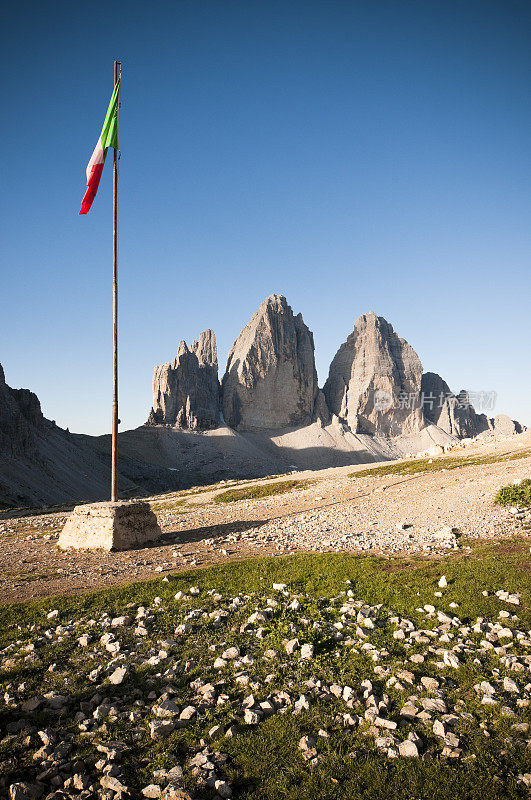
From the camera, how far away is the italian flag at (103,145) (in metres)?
19.4

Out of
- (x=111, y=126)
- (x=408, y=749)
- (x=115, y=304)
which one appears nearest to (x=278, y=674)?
(x=408, y=749)

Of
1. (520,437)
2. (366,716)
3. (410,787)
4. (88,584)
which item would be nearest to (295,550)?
(88,584)

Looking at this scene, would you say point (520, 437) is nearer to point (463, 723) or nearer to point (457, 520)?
point (457, 520)

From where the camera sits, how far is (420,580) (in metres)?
10.9

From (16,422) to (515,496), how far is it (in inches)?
3847

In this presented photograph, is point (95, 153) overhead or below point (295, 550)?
overhead

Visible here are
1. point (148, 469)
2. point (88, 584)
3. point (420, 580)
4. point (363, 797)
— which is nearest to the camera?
point (363, 797)

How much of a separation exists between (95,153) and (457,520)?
21838mm

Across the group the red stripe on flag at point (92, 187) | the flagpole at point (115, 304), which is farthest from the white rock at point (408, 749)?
the red stripe on flag at point (92, 187)

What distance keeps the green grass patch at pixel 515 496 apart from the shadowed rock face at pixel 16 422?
299 feet

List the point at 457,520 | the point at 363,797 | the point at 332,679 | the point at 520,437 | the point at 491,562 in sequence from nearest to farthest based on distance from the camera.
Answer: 1. the point at 363,797
2. the point at 332,679
3. the point at 491,562
4. the point at 457,520
5. the point at 520,437

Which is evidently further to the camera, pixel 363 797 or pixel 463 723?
pixel 463 723

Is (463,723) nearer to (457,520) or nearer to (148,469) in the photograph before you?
(457,520)

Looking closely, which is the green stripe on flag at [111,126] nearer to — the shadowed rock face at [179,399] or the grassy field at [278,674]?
the grassy field at [278,674]
